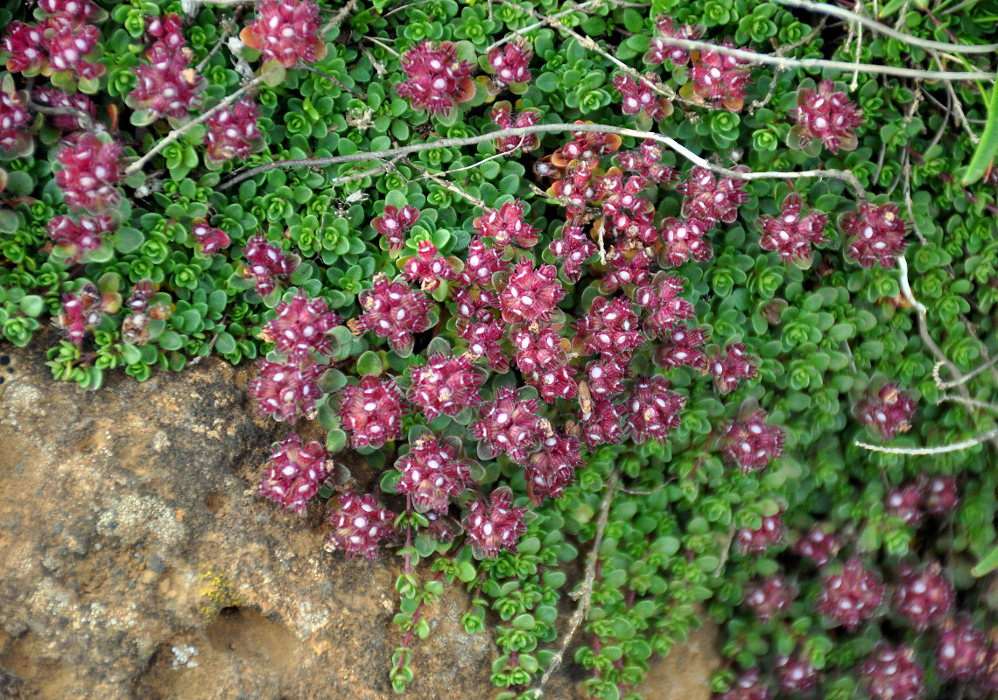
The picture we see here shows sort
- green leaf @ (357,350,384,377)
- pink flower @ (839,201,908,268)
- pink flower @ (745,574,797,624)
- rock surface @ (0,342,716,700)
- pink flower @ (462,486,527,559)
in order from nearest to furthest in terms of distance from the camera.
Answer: rock surface @ (0,342,716,700) < pink flower @ (462,486,527,559) < green leaf @ (357,350,384,377) < pink flower @ (839,201,908,268) < pink flower @ (745,574,797,624)

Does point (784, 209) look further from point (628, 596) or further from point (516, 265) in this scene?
point (628, 596)

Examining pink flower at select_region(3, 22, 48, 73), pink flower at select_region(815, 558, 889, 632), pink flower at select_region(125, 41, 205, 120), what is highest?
pink flower at select_region(3, 22, 48, 73)

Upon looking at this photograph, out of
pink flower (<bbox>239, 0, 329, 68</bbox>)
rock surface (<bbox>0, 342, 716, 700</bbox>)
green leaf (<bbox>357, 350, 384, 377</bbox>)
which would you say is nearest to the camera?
rock surface (<bbox>0, 342, 716, 700</bbox>)

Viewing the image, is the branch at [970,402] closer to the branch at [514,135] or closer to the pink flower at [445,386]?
the branch at [514,135]

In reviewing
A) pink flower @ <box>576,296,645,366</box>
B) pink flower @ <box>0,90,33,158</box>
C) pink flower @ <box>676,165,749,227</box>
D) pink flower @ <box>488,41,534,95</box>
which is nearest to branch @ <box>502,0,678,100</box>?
pink flower @ <box>488,41,534,95</box>

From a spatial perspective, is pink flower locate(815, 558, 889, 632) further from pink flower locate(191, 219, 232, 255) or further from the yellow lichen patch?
pink flower locate(191, 219, 232, 255)

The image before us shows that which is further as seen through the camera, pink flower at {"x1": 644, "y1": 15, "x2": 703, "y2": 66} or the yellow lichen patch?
pink flower at {"x1": 644, "y1": 15, "x2": 703, "y2": 66}

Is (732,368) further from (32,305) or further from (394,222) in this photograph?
(32,305)

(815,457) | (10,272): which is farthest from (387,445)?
(815,457)

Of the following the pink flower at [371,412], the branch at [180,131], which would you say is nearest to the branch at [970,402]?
the pink flower at [371,412]

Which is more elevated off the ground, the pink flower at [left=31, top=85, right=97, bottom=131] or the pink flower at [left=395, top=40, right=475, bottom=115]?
the pink flower at [left=31, top=85, right=97, bottom=131]
